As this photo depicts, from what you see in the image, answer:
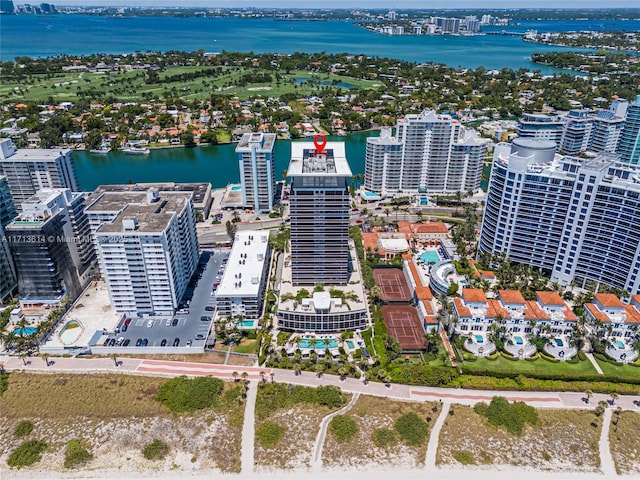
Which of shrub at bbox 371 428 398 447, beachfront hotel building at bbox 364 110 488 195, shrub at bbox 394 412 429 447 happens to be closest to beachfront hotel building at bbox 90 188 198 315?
shrub at bbox 371 428 398 447

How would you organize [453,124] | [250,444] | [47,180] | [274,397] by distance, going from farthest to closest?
[453,124], [47,180], [274,397], [250,444]

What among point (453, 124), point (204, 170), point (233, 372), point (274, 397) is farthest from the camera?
point (204, 170)

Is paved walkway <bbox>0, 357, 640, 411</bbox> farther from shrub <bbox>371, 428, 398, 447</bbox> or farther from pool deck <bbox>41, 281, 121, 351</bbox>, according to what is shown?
shrub <bbox>371, 428, 398, 447</bbox>

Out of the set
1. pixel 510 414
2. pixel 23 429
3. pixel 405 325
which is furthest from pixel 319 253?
pixel 23 429

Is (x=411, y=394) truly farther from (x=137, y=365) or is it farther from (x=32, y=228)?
(x=32, y=228)

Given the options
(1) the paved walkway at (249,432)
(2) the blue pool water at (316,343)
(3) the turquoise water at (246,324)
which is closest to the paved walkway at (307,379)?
(1) the paved walkway at (249,432)

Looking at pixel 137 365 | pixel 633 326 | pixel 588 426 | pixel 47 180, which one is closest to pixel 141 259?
pixel 137 365

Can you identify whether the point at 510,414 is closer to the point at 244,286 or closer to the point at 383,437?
the point at 383,437
